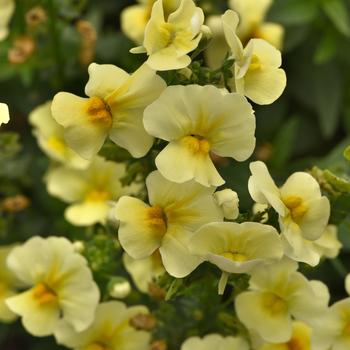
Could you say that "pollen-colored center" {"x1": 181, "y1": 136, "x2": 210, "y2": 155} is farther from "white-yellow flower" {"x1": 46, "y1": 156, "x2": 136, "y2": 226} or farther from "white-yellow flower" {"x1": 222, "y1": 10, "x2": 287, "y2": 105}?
"white-yellow flower" {"x1": 46, "y1": 156, "x2": 136, "y2": 226}

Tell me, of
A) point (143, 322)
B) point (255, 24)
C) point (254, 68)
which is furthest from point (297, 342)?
point (255, 24)

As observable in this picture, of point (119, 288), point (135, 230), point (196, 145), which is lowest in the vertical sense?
point (119, 288)

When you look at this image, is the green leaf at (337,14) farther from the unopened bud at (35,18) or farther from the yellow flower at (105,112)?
the yellow flower at (105,112)

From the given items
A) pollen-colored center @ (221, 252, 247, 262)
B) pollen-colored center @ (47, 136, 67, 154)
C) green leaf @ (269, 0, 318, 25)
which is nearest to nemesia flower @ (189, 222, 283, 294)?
pollen-colored center @ (221, 252, 247, 262)

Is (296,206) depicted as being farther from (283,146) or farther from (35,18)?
(35,18)

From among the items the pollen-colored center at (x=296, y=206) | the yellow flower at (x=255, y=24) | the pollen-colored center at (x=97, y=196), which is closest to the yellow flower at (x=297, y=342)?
the pollen-colored center at (x=296, y=206)

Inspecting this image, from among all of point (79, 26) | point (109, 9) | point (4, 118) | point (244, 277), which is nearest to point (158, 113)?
point (4, 118)

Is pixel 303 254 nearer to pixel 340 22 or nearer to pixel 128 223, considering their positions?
pixel 128 223
